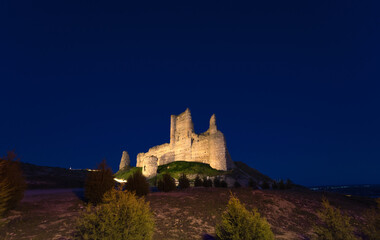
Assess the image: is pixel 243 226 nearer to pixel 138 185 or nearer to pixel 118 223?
pixel 118 223

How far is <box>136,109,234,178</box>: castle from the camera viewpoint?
193ft

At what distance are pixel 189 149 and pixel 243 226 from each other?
64.9 meters

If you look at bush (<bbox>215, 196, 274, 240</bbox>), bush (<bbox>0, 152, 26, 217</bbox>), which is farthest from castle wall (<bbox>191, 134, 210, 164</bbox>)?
bush (<bbox>215, 196, 274, 240</bbox>)

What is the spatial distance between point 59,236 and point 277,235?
35.7 feet

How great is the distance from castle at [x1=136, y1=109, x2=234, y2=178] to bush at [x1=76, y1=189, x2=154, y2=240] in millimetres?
44950

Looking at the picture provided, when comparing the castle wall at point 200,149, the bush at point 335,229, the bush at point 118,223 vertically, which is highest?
the castle wall at point 200,149

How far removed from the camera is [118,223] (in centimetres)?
601

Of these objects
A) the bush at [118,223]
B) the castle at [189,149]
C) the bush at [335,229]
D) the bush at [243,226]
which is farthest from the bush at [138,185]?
the castle at [189,149]

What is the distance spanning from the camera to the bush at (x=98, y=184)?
1438cm

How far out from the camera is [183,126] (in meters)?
76.8

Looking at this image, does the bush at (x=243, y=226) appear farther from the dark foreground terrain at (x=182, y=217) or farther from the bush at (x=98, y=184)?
the bush at (x=98, y=184)

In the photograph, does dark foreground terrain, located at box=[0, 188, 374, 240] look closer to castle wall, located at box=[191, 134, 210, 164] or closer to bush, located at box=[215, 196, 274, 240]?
bush, located at box=[215, 196, 274, 240]

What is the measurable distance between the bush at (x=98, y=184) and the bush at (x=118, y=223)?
8.91 m

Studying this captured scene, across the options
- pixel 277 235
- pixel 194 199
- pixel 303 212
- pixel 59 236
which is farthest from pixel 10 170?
pixel 303 212
